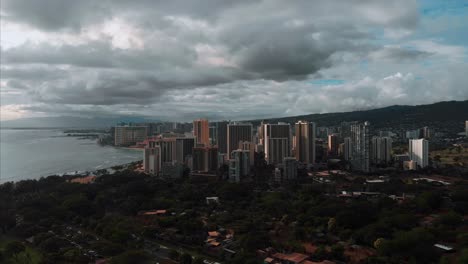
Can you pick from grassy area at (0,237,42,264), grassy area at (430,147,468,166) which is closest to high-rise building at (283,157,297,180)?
grassy area at (430,147,468,166)

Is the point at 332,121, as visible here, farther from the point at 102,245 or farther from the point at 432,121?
the point at 102,245

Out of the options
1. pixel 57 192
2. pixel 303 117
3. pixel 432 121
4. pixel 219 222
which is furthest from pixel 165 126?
pixel 219 222

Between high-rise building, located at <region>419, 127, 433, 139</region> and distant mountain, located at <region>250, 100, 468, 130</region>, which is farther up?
distant mountain, located at <region>250, 100, 468, 130</region>

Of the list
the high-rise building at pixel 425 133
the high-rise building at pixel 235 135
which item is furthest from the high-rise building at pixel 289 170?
the high-rise building at pixel 425 133

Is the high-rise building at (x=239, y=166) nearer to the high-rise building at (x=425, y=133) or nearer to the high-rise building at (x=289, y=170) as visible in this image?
the high-rise building at (x=289, y=170)

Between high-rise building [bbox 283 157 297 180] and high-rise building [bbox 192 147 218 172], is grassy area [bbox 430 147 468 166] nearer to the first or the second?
high-rise building [bbox 283 157 297 180]
